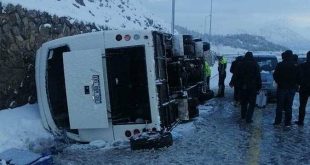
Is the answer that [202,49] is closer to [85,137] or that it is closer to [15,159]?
[85,137]

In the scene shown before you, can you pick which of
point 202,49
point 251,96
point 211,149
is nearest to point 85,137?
point 211,149

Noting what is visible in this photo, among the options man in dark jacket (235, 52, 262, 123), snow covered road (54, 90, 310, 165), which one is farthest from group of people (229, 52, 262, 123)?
snow covered road (54, 90, 310, 165)

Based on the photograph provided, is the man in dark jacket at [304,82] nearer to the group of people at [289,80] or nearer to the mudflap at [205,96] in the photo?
the group of people at [289,80]

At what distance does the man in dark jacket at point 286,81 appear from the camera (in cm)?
1254

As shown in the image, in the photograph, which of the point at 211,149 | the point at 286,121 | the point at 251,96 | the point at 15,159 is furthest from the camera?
the point at 251,96

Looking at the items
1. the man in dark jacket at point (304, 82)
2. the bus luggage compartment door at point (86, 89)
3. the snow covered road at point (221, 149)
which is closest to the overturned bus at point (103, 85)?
the bus luggage compartment door at point (86, 89)

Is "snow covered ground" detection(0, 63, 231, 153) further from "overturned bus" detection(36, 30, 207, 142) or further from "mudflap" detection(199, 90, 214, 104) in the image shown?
"mudflap" detection(199, 90, 214, 104)

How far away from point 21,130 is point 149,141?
2.45 meters

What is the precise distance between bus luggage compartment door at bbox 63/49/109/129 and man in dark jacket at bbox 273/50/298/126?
4571mm

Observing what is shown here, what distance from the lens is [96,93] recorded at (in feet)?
33.2

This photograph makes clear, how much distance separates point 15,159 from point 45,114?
3255 millimetres

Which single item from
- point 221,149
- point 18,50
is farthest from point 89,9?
point 221,149

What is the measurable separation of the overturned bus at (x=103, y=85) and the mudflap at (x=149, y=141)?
0.40 meters

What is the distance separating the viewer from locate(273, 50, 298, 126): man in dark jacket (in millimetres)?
12539
